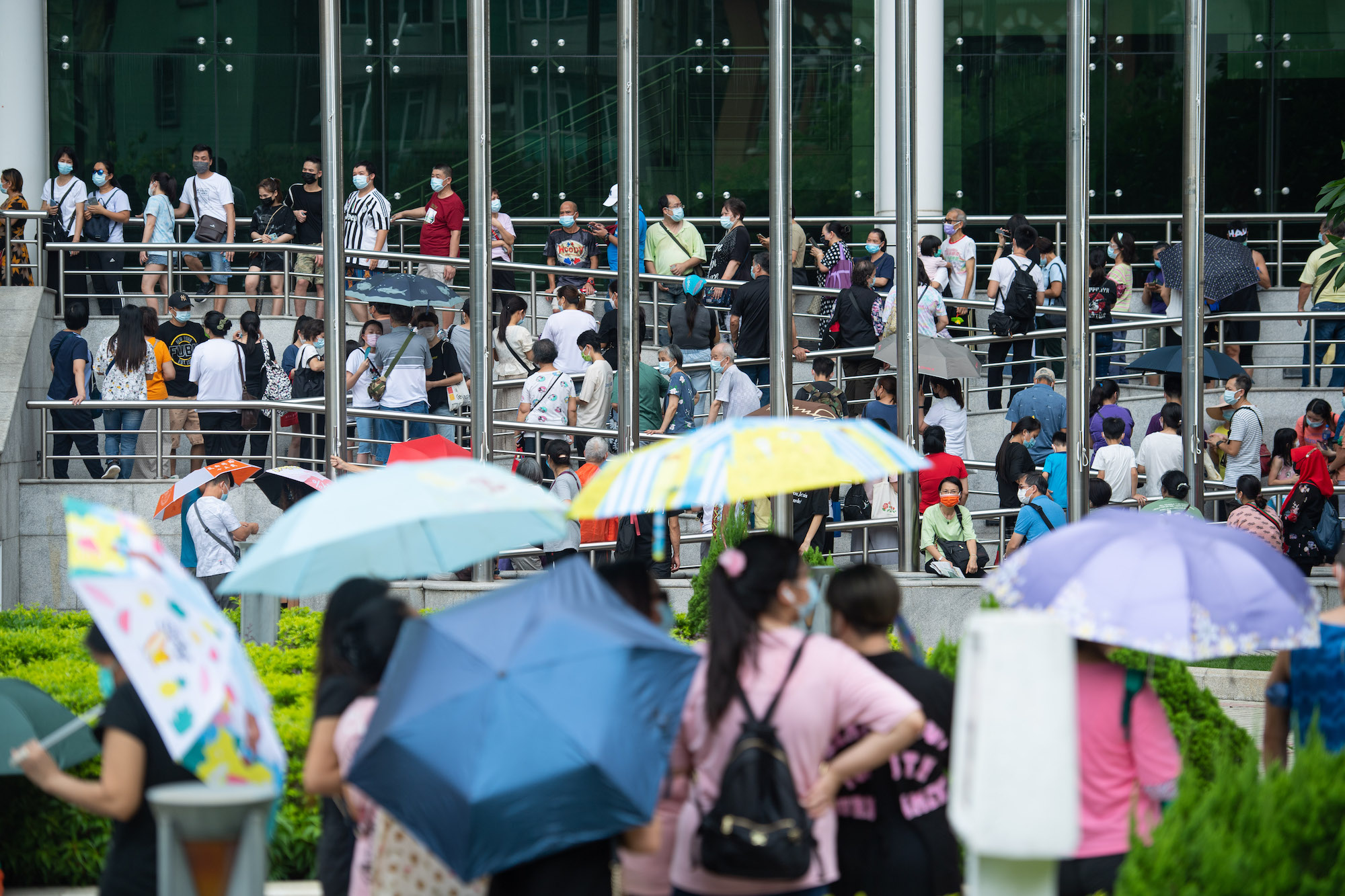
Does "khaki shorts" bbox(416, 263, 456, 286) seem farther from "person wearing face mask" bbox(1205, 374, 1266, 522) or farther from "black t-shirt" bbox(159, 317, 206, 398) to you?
"person wearing face mask" bbox(1205, 374, 1266, 522)

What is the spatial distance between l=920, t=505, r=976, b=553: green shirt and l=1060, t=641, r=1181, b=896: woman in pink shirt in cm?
786

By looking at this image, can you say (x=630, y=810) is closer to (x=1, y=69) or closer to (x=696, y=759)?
(x=696, y=759)

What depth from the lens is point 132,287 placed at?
23578mm

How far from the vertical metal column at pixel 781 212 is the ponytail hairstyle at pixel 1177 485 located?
2.83 m

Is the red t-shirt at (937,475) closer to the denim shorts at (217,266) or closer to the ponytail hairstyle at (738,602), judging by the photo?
Result: the denim shorts at (217,266)

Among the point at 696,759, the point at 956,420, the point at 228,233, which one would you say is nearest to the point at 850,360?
the point at 956,420

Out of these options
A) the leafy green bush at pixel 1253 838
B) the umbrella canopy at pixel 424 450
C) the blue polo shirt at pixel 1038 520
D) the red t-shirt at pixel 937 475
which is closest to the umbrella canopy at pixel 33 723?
the leafy green bush at pixel 1253 838

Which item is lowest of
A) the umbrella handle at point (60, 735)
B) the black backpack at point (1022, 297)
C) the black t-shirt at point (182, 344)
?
the umbrella handle at point (60, 735)

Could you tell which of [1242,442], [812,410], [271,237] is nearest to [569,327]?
[812,410]

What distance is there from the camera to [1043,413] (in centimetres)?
1467

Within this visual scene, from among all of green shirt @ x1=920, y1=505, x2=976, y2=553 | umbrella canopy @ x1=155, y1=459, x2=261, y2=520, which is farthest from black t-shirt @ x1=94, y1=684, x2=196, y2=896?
green shirt @ x1=920, y1=505, x2=976, y2=553

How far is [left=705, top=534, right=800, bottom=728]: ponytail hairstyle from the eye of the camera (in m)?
4.43

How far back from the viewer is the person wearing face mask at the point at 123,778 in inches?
175

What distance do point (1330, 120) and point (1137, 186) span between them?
3370mm
